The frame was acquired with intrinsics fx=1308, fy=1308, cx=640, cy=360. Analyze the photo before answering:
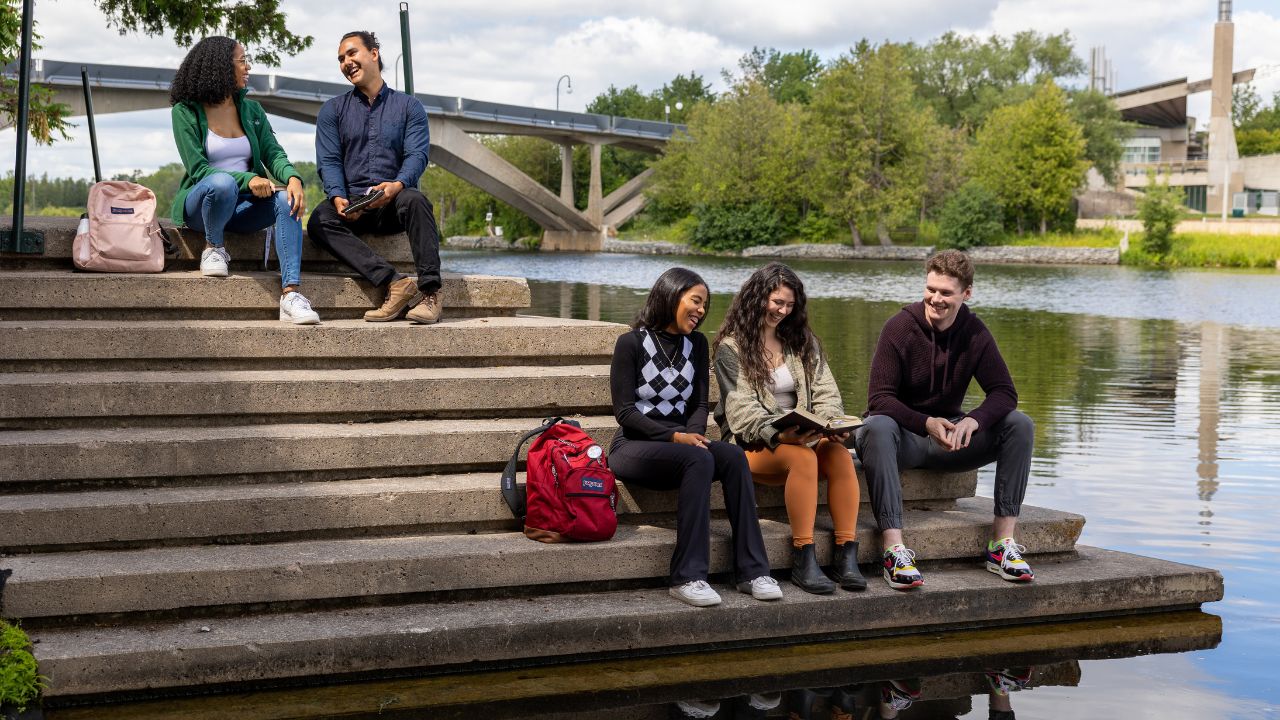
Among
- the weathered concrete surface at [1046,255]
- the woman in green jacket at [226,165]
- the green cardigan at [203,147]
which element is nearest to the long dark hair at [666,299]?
the woman in green jacket at [226,165]

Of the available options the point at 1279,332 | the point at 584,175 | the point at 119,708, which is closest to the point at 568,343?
the point at 119,708

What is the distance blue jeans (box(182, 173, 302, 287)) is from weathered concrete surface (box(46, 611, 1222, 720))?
2.53 m

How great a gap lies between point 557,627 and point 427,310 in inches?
87.0

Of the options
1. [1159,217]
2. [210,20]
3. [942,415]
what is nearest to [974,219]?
[1159,217]

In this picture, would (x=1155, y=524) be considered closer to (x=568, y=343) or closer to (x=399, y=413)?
(x=568, y=343)

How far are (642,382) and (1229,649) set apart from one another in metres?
2.36

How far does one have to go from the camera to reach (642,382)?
16.7ft

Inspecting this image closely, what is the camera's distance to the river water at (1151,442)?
14.3ft

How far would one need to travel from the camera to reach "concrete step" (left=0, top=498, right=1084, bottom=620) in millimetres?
4250

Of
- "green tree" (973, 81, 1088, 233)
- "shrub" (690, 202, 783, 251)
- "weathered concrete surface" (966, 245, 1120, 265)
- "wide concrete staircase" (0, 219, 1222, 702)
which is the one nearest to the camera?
"wide concrete staircase" (0, 219, 1222, 702)

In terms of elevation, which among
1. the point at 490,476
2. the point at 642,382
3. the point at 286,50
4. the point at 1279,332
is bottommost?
the point at 1279,332

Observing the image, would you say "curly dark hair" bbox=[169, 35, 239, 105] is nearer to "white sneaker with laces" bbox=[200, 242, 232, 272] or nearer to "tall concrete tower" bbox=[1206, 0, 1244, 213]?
"white sneaker with laces" bbox=[200, 242, 232, 272]

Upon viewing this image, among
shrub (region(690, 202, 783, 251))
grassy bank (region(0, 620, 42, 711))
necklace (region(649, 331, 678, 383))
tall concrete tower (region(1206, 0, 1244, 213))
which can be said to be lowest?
shrub (region(690, 202, 783, 251))

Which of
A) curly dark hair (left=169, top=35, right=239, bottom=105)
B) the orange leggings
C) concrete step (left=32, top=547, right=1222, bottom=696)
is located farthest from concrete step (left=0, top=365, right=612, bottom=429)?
curly dark hair (left=169, top=35, right=239, bottom=105)
